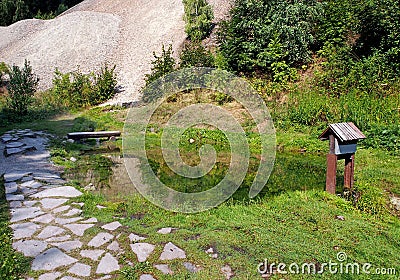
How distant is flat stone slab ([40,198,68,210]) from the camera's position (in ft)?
14.9

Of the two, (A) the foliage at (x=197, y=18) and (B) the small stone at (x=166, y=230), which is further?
(A) the foliage at (x=197, y=18)

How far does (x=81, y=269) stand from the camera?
3156mm

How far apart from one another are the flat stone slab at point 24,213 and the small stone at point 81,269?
1.34 m

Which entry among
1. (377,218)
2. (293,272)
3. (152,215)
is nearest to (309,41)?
(377,218)

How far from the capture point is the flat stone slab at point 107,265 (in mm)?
3143

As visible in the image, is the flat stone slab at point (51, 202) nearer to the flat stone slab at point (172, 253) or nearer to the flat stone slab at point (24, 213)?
the flat stone slab at point (24, 213)

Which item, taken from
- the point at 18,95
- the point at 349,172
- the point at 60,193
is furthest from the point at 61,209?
the point at 18,95

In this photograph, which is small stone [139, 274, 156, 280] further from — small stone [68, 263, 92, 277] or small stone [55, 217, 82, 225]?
small stone [55, 217, 82, 225]

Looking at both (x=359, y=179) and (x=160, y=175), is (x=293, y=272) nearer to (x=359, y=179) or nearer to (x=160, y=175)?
(x=359, y=179)

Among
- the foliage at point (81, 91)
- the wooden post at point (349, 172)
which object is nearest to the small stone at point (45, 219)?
the wooden post at point (349, 172)

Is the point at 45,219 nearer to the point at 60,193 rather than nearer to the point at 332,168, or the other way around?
the point at 60,193

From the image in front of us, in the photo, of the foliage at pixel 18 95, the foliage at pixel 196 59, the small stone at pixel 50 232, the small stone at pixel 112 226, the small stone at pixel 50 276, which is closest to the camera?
the small stone at pixel 50 276

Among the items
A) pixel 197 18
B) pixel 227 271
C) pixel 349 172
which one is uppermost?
pixel 197 18

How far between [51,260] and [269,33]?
966 cm
